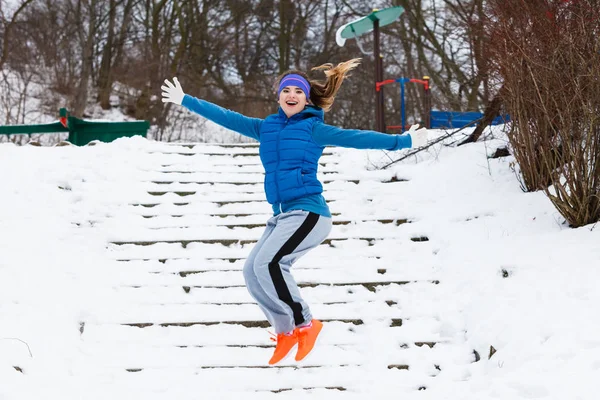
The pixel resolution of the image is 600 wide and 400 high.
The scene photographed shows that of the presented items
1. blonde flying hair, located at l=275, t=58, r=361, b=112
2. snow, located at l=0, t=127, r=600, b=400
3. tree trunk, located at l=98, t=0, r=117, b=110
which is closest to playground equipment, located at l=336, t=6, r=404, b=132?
snow, located at l=0, t=127, r=600, b=400

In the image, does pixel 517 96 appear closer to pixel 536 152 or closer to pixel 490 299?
pixel 536 152

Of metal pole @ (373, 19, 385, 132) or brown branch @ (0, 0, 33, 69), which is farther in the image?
brown branch @ (0, 0, 33, 69)

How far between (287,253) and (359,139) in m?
0.72

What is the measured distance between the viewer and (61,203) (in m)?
5.64

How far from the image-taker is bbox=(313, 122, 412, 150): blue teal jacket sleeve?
3.18 metres

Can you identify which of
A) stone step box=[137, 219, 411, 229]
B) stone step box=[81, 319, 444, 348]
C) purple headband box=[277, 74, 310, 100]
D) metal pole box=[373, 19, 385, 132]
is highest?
metal pole box=[373, 19, 385, 132]

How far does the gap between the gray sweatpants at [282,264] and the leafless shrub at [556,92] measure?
2222mm

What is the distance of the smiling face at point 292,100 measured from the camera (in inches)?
131

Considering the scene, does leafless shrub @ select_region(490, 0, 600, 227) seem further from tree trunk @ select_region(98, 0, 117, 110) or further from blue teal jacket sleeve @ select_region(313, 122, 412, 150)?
tree trunk @ select_region(98, 0, 117, 110)

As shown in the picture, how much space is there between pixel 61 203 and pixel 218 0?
17.1 meters

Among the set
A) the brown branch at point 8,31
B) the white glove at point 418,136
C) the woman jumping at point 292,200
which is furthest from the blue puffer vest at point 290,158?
the brown branch at point 8,31

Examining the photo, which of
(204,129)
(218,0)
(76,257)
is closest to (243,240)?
(76,257)

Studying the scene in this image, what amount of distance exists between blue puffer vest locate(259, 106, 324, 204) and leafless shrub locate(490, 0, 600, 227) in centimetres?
217

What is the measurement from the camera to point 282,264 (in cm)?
320
